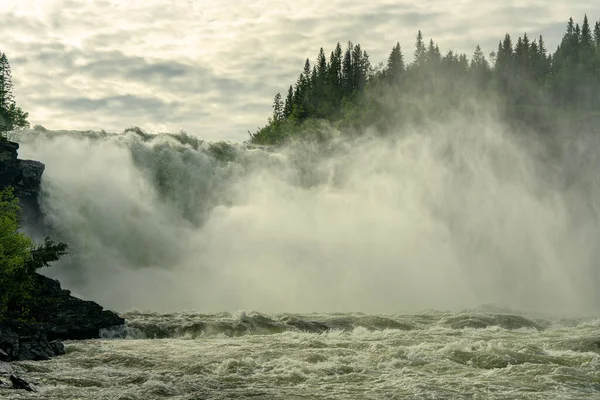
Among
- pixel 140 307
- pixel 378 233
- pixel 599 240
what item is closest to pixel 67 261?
pixel 140 307

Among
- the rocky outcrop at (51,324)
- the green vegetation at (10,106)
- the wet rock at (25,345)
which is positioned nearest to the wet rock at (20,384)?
the wet rock at (25,345)

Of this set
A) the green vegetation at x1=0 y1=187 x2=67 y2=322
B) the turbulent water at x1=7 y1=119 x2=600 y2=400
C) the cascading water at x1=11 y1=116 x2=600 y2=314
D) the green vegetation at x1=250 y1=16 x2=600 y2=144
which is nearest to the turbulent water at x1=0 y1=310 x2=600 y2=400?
the turbulent water at x1=7 y1=119 x2=600 y2=400

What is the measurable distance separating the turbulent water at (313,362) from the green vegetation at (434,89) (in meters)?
73.4

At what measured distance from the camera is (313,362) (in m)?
24.9

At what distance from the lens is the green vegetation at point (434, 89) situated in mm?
117938

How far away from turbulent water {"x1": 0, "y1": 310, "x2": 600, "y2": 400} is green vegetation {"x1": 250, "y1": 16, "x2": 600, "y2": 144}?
7345 centimetres

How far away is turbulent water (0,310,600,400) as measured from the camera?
21.1m

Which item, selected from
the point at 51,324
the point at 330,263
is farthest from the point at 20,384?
the point at 330,263

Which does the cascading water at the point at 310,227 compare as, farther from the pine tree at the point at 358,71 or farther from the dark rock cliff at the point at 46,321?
the pine tree at the point at 358,71

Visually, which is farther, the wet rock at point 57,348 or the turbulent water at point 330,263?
the wet rock at point 57,348

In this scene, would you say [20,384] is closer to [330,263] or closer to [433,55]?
[330,263]

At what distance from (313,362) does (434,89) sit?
117755 millimetres

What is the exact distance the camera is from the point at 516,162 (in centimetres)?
8281

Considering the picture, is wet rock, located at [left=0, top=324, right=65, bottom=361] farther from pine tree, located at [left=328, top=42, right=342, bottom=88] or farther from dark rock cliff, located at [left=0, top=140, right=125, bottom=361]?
pine tree, located at [left=328, top=42, right=342, bottom=88]
